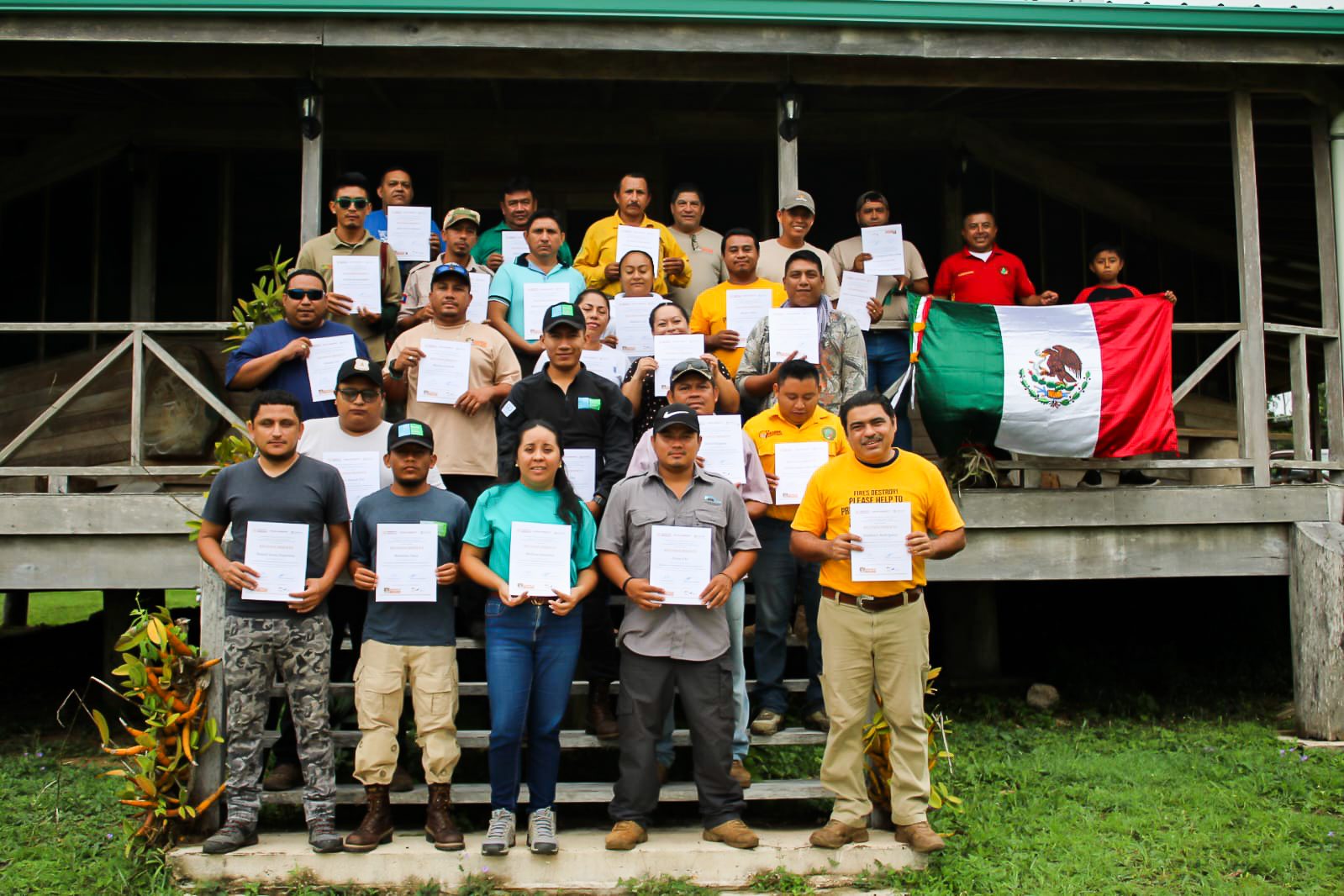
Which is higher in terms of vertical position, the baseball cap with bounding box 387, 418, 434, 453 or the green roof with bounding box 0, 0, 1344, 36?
the green roof with bounding box 0, 0, 1344, 36

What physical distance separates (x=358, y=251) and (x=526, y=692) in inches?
126

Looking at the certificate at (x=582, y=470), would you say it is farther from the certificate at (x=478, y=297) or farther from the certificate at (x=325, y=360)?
the certificate at (x=478, y=297)

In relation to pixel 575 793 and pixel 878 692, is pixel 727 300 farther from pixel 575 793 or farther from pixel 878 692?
pixel 575 793

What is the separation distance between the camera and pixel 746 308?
6.41 metres

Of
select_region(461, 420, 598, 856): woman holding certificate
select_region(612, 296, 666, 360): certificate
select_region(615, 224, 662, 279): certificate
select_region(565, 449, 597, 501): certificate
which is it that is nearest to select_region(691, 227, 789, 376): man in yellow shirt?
select_region(612, 296, 666, 360): certificate

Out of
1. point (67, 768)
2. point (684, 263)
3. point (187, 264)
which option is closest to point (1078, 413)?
point (684, 263)

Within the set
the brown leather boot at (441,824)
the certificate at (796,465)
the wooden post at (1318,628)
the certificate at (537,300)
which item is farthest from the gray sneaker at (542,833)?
the wooden post at (1318,628)

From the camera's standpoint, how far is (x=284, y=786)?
5.27 meters

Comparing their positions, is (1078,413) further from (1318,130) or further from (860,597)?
(1318,130)

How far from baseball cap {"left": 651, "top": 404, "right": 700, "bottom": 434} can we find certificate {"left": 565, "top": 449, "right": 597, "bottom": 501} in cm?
54

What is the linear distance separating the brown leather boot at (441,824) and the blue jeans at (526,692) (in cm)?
20

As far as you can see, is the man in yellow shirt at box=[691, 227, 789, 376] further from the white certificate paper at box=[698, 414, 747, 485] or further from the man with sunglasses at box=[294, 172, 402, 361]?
A: the man with sunglasses at box=[294, 172, 402, 361]

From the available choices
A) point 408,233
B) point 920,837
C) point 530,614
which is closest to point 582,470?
point 530,614

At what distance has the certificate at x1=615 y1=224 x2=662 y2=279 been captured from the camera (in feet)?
21.9
